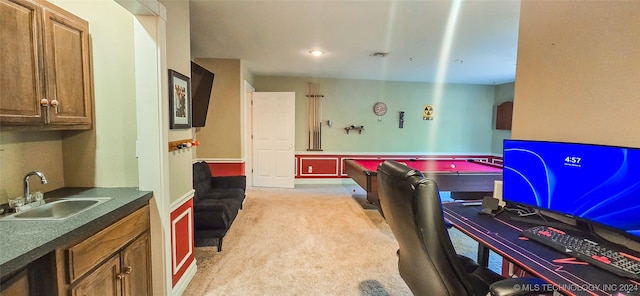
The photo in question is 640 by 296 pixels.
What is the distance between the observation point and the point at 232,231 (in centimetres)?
324

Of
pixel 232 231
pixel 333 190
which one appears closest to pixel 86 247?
pixel 232 231

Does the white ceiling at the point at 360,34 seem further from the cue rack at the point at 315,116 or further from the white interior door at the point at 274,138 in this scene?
the cue rack at the point at 315,116

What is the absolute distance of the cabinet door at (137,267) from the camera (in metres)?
1.51

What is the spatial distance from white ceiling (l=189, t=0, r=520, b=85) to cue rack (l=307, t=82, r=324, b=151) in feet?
2.93

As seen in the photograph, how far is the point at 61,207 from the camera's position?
1.53 meters

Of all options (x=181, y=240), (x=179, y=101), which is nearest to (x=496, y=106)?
(x=179, y=101)

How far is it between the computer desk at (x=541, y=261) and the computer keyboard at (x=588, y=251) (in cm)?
2

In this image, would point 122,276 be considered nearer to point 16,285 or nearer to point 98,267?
point 98,267

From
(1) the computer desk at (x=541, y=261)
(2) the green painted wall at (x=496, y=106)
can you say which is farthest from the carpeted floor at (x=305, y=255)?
(2) the green painted wall at (x=496, y=106)

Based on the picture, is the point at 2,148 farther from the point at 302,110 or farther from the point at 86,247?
the point at 302,110

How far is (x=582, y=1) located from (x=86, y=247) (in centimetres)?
264

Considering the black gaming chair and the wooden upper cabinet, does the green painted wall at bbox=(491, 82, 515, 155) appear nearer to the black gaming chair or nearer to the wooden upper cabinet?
the black gaming chair

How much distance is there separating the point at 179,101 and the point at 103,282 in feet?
3.96

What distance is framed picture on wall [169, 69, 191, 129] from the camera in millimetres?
1901
